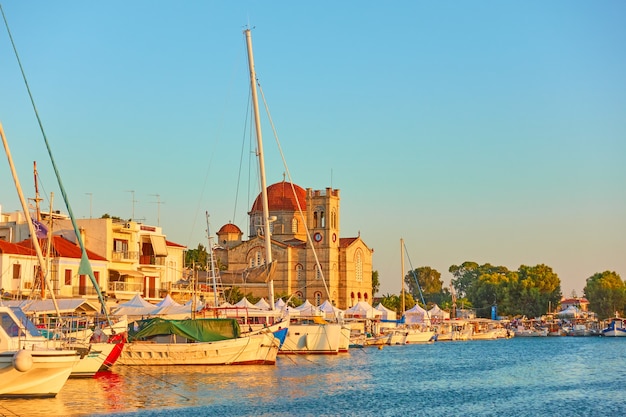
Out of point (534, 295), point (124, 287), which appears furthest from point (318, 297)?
point (124, 287)

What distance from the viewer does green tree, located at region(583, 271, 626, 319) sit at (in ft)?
435

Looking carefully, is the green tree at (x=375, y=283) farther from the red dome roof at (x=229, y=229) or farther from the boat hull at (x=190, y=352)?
the boat hull at (x=190, y=352)

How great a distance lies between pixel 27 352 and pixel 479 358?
138 feet

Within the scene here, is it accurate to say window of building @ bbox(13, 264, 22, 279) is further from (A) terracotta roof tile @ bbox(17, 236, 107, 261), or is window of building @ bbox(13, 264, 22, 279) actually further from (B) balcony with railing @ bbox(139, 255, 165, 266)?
(B) balcony with railing @ bbox(139, 255, 165, 266)

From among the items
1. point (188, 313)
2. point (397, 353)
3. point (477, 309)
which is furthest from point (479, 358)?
point (477, 309)

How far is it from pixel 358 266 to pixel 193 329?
7838 cm

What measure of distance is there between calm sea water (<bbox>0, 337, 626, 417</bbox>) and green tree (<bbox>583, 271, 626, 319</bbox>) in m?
80.9

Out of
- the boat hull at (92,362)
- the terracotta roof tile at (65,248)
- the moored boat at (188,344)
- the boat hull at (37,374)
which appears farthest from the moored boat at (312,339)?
the boat hull at (37,374)

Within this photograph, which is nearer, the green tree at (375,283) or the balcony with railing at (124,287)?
the balcony with railing at (124,287)

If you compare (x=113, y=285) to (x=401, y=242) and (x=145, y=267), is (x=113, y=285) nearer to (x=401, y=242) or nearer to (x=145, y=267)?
(x=145, y=267)

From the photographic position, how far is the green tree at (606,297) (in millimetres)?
132625

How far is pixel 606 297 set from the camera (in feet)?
438

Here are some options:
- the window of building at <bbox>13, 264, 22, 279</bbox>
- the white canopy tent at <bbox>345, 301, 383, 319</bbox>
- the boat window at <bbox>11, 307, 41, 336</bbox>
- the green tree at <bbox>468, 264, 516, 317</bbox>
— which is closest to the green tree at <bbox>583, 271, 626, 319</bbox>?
the green tree at <bbox>468, 264, 516, 317</bbox>

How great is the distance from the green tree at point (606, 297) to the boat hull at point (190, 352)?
9466 cm
